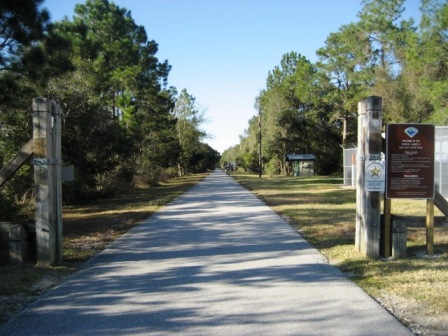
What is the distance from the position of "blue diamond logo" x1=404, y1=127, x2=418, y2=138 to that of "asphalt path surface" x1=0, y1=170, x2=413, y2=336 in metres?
2.55

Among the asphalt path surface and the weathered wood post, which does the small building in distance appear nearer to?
the asphalt path surface

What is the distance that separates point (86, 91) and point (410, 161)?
14290 mm

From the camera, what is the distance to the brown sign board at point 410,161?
7.19 meters

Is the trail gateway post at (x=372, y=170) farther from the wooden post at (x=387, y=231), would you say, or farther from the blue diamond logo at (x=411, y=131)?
the blue diamond logo at (x=411, y=131)

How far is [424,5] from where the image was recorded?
23922 mm

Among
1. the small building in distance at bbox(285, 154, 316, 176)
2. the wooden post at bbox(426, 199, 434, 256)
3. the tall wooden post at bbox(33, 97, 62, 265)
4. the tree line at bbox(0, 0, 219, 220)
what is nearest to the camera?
the tall wooden post at bbox(33, 97, 62, 265)

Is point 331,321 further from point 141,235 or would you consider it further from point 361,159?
point 141,235

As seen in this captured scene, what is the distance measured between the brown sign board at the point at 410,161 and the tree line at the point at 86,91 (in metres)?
7.75

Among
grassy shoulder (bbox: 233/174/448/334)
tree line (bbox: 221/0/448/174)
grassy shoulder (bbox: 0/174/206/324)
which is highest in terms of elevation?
tree line (bbox: 221/0/448/174)

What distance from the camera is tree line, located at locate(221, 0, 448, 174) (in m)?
22.7

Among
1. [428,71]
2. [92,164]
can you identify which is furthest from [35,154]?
[428,71]

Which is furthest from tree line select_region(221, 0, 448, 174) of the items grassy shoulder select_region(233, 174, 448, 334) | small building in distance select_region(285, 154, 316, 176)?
grassy shoulder select_region(233, 174, 448, 334)

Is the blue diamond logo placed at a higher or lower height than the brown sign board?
higher

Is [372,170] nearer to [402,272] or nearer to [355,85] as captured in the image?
[402,272]
